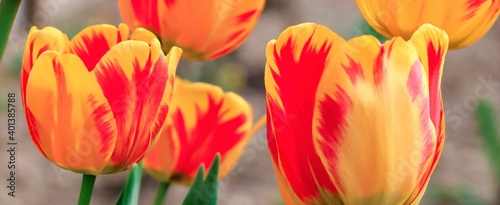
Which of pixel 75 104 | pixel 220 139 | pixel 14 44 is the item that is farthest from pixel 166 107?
pixel 14 44

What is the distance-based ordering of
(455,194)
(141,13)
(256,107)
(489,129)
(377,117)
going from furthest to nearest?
(256,107), (455,194), (489,129), (141,13), (377,117)

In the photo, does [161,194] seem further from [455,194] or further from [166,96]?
[455,194]

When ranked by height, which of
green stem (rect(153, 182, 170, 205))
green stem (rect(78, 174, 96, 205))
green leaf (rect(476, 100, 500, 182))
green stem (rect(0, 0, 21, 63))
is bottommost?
green leaf (rect(476, 100, 500, 182))

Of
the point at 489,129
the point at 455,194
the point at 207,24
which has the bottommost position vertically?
the point at 455,194

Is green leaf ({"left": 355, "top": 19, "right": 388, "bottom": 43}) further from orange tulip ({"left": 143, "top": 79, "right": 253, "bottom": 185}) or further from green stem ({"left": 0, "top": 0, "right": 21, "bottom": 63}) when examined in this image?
green stem ({"left": 0, "top": 0, "right": 21, "bottom": 63})

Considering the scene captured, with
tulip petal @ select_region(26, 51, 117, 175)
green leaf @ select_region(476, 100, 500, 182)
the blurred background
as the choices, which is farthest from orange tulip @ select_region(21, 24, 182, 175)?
the blurred background

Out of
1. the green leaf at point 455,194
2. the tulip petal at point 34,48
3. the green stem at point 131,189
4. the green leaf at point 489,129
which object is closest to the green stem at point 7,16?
the tulip petal at point 34,48

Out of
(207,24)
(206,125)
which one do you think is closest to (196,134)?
(206,125)
